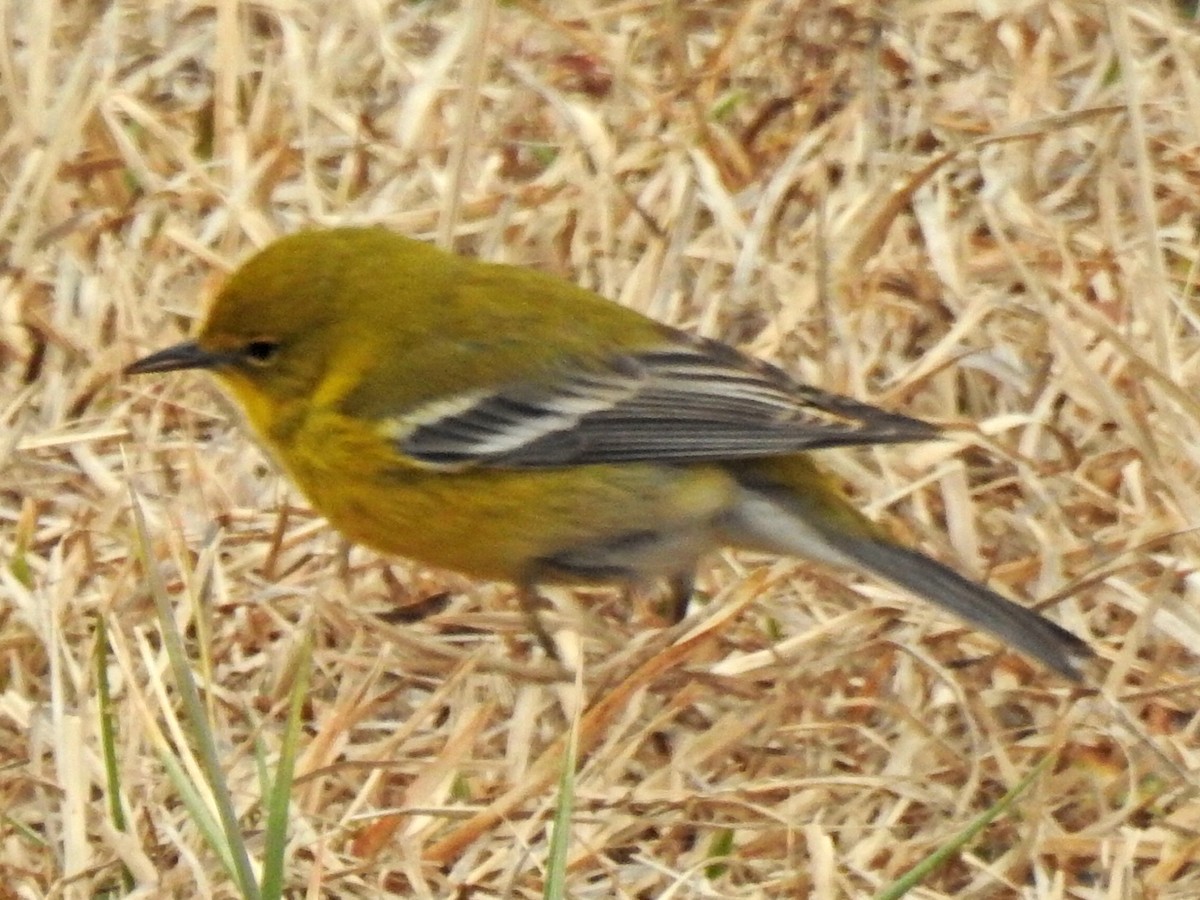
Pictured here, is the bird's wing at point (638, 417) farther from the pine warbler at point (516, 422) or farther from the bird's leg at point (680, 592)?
the bird's leg at point (680, 592)

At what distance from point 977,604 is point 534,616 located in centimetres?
77

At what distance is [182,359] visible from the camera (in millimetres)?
4082

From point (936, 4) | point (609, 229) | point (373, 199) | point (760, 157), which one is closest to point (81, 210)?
point (373, 199)

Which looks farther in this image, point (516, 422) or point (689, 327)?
point (689, 327)

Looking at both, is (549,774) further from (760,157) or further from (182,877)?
(760,157)

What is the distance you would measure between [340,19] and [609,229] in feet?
3.34

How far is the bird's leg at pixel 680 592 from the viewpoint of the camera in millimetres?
4133

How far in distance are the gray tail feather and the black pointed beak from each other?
116cm

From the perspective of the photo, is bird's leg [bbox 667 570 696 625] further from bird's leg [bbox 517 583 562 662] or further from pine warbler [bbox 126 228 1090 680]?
bird's leg [bbox 517 583 562 662]

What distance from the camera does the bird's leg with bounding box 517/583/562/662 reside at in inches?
155

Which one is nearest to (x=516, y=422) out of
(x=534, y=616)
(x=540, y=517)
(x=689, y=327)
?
(x=540, y=517)

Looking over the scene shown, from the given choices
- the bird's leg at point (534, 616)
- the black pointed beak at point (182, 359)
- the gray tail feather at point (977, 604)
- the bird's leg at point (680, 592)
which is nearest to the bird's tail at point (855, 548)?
the gray tail feather at point (977, 604)

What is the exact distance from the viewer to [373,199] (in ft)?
16.9

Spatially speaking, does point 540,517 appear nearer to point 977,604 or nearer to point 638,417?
point 638,417
